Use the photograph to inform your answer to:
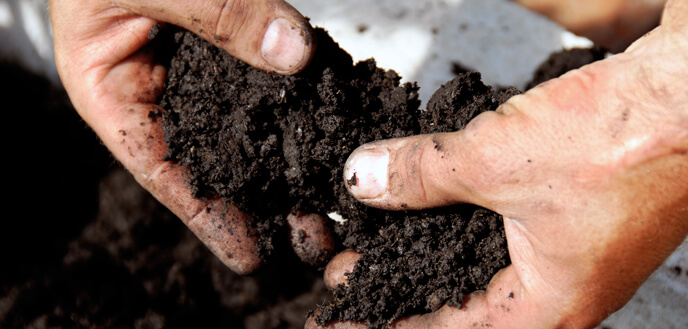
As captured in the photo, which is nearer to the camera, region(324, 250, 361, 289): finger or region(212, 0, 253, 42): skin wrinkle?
region(212, 0, 253, 42): skin wrinkle

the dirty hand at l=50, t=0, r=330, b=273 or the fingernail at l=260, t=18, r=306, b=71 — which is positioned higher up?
the fingernail at l=260, t=18, r=306, b=71

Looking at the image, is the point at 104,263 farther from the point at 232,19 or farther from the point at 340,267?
the point at 232,19

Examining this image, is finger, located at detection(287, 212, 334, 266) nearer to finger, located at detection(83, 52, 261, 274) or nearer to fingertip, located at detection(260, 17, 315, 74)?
finger, located at detection(83, 52, 261, 274)

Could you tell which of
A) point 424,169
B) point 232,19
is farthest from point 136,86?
point 424,169

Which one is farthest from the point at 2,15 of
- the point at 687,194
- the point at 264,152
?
the point at 687,194

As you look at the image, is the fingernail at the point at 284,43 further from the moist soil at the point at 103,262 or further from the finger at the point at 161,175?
the moist soil at the point at 103,262

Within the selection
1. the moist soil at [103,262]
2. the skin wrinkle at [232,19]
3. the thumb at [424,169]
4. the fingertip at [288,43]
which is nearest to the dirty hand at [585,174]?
the thumb at [424,169]

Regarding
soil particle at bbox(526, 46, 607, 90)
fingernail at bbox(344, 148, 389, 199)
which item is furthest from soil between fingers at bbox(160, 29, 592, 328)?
soil particle at bbox(526, 46, 607, 90)
